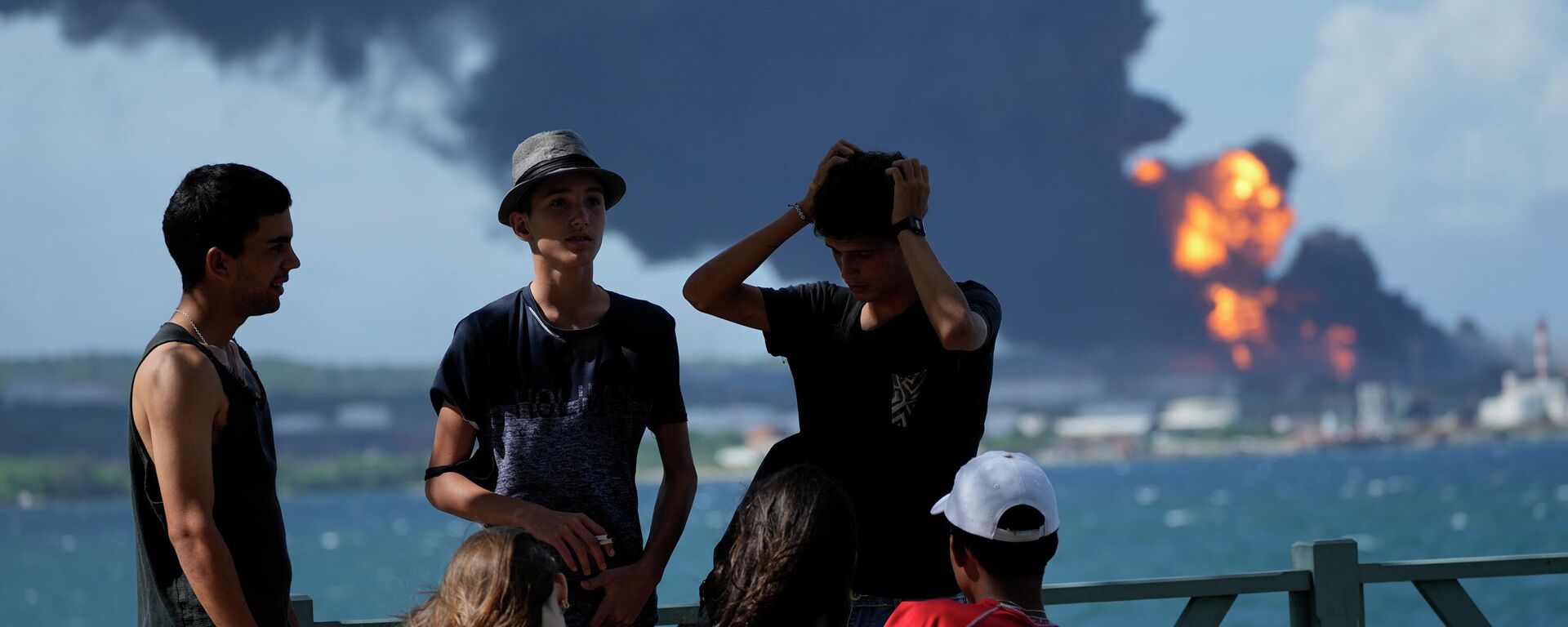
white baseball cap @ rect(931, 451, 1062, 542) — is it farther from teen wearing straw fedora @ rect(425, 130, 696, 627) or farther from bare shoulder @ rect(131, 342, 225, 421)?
bare shoulder @ rect(131, 342, 225, 421)

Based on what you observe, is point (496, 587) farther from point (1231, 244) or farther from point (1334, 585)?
point (1231, 244)

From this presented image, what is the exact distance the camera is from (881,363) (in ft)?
9.69

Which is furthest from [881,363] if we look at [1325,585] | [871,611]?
[1325,585]

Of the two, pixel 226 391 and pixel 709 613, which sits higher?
pixel 226 391

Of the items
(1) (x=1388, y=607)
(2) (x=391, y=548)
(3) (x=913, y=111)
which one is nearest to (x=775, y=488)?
(1) (x=1388, y=607)

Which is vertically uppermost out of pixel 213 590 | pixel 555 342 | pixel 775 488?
pixel 555 342

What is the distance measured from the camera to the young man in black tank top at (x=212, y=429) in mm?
2438

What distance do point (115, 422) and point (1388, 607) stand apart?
298 feet

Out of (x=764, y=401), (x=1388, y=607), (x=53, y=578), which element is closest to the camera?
(x=1388, y=607)

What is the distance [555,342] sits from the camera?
2926 mm

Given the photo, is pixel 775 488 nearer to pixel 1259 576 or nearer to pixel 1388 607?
pixel 1259 576

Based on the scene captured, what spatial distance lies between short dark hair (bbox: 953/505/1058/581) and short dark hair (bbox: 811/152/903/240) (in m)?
0.66

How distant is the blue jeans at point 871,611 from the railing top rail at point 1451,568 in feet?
6.24

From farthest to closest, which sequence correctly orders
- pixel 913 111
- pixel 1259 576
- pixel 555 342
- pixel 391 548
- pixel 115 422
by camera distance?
pixel 913 111 → pixel 115 422 → pixel 391 548 → pixel 1259 576 → pixel 555 342
